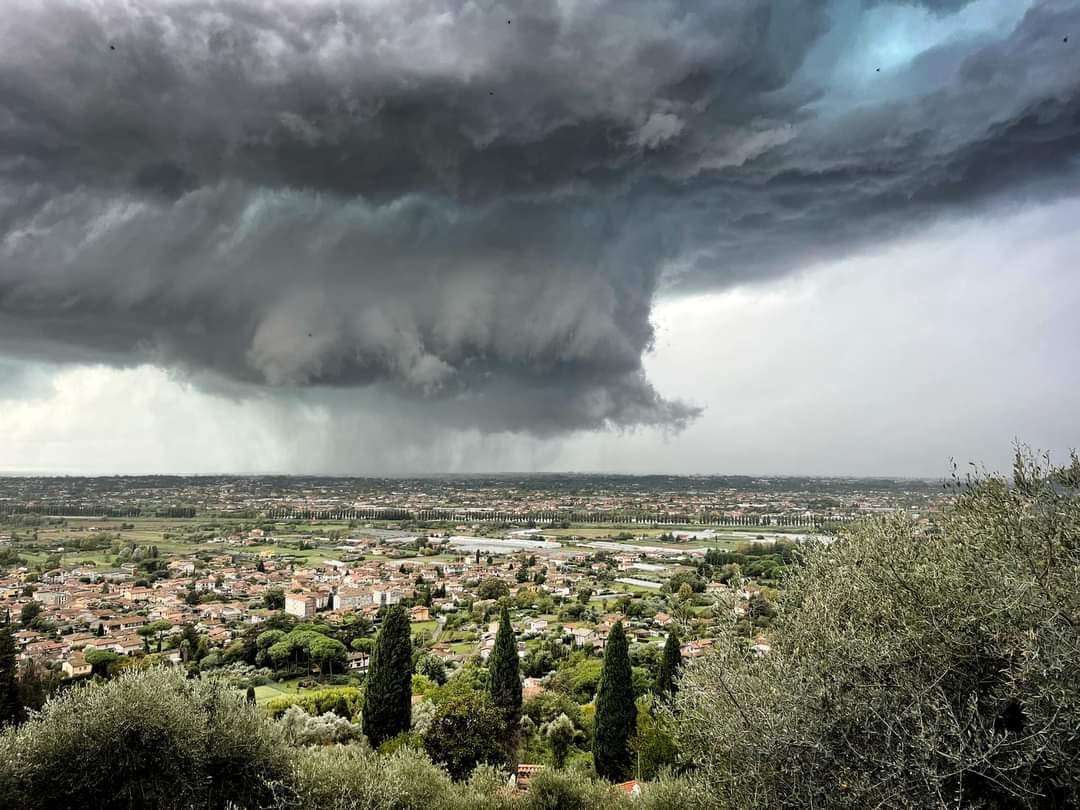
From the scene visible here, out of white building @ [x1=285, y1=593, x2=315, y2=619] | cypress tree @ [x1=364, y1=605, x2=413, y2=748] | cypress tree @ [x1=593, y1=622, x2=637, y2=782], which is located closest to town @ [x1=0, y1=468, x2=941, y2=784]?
white building @ [x1=285, y1=593, x2=315, y2=619]

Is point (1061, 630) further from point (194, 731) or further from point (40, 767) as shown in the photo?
point (40, 767)

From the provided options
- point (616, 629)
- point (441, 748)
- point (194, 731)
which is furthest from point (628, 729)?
point (194, 731)

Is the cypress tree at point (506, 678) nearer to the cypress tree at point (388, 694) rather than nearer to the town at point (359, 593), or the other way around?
the town at point (359, 593)

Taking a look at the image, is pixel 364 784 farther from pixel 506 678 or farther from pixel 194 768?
pixel 506 678

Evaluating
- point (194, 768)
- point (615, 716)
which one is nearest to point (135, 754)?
point (194, 768)

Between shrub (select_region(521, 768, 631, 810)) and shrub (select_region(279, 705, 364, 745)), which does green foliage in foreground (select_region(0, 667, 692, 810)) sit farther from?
shrub (select_region(279, 705, 364, 745))
